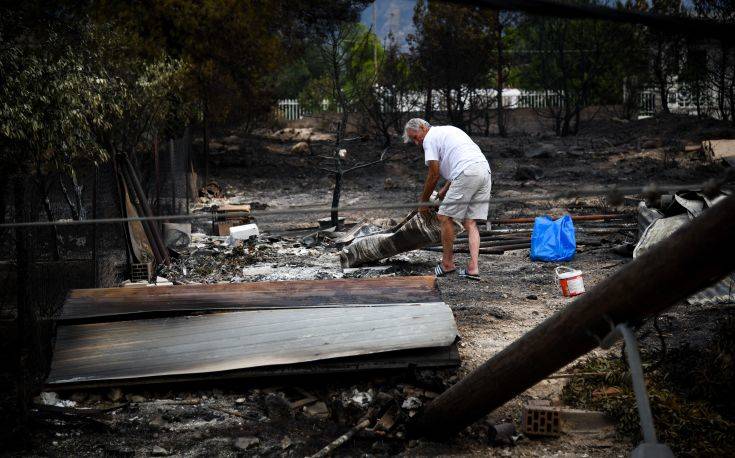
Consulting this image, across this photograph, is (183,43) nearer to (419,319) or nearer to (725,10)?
(725,10)

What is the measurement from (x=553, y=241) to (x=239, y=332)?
5.15 metres

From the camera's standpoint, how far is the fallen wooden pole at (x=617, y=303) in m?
2.91

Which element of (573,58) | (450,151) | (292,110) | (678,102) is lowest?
(450,151)

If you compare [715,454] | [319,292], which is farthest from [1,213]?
[715,454]

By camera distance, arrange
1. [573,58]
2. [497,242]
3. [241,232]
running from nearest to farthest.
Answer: [497,242]
[241,232]
[573,58]

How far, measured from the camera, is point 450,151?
8.47 meters

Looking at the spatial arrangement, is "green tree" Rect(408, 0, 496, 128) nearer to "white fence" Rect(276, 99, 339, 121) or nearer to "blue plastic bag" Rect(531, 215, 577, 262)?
"white fence" Rect(276, 99, 339, 121)

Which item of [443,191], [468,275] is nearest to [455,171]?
[443,191]

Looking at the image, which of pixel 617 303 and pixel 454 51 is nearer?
pixel 617 303

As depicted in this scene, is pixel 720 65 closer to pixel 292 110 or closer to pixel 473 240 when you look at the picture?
pixel 473 240

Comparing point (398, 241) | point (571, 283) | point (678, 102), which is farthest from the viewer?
point (678, 102)

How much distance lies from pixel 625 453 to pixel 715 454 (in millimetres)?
490

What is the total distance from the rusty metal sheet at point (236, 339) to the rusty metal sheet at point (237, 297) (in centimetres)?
9

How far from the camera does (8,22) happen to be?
30.9 feet
